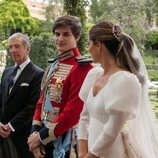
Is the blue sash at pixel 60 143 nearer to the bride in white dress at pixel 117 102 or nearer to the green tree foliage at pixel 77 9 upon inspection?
the bride in white dress at pixel 117 102

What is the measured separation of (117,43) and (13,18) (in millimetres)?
4125

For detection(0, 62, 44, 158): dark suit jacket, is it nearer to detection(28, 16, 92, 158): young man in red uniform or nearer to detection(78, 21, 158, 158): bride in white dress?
detection(28, 16, 92, 158): young man in red uniform

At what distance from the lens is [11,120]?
264 cm

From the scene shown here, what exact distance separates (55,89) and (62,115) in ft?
0.63

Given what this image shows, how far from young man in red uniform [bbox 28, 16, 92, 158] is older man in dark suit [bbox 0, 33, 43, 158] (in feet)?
1.51

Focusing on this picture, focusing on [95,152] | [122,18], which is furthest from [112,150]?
[122,18]

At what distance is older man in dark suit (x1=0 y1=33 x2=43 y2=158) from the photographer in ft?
8.63

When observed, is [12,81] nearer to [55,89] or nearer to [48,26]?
[55,89]

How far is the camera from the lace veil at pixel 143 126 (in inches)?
61.5

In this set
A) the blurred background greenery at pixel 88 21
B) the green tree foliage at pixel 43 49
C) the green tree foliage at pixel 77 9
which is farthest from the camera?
the green tree foliage at pixel 43 49

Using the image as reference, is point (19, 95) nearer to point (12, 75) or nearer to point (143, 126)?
point (12, 75)

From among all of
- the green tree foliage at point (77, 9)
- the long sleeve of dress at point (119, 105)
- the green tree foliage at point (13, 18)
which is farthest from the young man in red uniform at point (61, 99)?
the green tree foliage at point (13, 18)

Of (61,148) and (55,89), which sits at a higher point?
(55,89)

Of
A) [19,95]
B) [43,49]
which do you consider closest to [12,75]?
[19,95]
